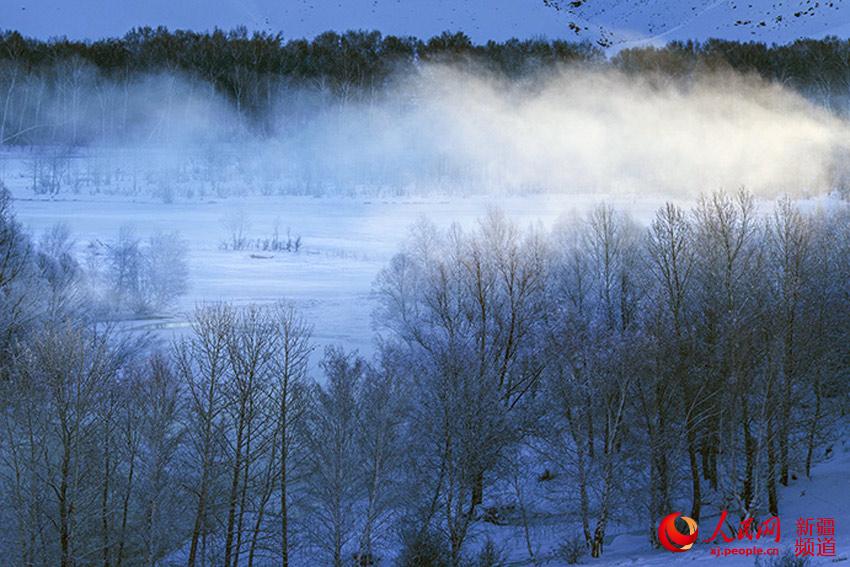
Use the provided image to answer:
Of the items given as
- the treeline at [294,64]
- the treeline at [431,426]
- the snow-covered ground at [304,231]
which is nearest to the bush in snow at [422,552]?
the treeline at [431,426]

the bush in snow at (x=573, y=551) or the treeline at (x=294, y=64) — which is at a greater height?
the treeline at (x=294, y=64)

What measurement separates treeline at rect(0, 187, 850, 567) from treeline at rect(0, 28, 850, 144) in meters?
18.3

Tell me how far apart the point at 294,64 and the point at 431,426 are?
26.0 metres

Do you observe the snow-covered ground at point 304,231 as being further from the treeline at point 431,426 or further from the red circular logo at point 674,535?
the red circular logo at point 674,535

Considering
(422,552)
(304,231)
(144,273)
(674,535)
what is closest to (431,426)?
(422,552)

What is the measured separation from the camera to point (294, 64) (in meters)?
37.0

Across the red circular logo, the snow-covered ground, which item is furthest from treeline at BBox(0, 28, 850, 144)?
the red circular logo

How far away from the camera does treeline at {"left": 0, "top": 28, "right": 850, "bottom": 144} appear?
116 ft

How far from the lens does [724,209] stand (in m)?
19.3

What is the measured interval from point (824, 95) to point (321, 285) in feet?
87.1

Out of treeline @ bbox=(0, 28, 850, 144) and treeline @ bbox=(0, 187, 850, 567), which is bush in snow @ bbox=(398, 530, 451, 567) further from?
treeline @ bbox=(0, 28, 850, 144)

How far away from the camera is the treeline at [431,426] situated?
1433cm

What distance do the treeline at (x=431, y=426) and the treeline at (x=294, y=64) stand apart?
721 inches

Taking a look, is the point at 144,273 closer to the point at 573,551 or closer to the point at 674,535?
the point at 573,551
